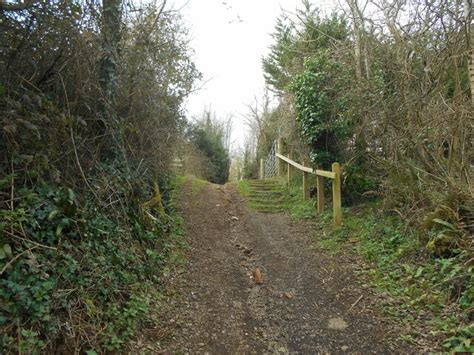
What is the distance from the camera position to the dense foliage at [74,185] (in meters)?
2.62

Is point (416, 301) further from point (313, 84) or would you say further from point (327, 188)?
point (313, 84)

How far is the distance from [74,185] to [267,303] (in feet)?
8.64

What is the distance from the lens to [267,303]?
409cm

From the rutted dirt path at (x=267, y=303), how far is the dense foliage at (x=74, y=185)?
18.7 inches

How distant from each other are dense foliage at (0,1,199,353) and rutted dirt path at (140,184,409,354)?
18.7 inches

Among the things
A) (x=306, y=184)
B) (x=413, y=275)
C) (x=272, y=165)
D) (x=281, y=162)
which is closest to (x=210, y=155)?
(x=272, y=165)

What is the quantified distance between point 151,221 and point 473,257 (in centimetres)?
413

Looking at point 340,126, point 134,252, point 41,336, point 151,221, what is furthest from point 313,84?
point 41,336

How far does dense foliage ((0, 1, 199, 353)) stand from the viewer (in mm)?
2615

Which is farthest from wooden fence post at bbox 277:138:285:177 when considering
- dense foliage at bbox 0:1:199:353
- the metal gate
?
dense foliage at bbox 0:1:199:353

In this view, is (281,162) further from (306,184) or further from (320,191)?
(320,191)

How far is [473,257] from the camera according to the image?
351cm

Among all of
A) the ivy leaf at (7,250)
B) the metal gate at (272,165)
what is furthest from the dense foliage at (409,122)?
the metal gate at (272,165)

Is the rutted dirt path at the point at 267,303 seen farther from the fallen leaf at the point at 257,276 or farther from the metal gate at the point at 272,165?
the metal gate at the point at 272,165
